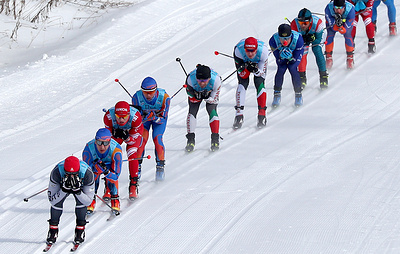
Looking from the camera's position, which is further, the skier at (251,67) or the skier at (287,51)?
the skier at (287,51)

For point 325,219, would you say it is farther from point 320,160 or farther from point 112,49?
point 112,49

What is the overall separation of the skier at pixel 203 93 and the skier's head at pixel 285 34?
1.68 m

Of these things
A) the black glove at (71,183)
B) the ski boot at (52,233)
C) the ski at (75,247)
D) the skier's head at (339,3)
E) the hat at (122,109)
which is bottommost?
the ski at (75,247)

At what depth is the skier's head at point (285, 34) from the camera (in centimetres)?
1305

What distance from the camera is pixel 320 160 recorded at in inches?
461

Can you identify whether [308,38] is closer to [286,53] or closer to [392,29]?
[286,53]

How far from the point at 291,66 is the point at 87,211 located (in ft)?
15.8

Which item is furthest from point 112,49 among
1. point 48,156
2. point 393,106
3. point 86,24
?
point 393,106

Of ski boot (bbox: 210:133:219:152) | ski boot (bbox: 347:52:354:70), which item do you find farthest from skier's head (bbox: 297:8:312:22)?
ski boot (bbox: 210:133:219:152)

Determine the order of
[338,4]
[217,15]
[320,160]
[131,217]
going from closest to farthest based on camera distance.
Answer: [131,217] < [320,160] < [338,4] < [217,15]

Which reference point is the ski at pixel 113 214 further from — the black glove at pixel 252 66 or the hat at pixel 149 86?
the black glove at pixel 252 66

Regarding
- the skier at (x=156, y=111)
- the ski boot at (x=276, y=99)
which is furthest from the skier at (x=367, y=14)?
the skier at (x=156, y=111)

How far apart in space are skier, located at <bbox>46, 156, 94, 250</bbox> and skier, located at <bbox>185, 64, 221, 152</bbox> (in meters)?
2.97

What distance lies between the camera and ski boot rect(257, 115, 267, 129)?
1315 centimetres
